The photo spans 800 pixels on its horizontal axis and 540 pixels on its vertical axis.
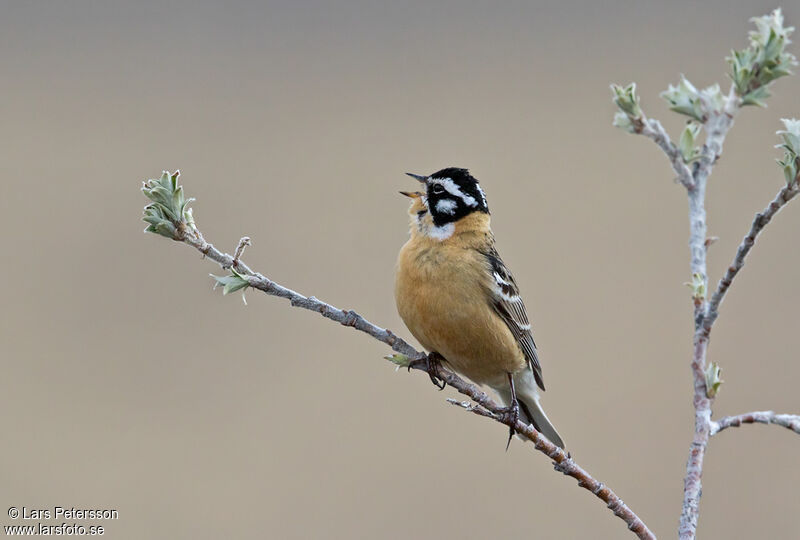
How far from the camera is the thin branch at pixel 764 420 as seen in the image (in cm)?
241

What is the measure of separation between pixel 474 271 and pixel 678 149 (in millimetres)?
→ 2378

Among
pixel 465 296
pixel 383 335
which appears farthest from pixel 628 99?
pixel 465 296

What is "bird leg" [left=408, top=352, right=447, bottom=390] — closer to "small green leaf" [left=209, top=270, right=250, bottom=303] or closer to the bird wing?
the bird wing

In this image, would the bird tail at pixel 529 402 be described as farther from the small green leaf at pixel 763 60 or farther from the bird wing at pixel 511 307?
the small green leaf at pixel 763 60

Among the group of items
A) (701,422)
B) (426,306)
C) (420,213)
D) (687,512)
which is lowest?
(687,512)

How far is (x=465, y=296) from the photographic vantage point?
480 cm

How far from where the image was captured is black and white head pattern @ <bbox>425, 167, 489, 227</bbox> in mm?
5199

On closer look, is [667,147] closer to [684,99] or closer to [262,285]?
[684,99]

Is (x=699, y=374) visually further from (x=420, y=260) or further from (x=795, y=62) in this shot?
Answer: (x=420, y=260)

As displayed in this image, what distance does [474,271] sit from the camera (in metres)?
4.98

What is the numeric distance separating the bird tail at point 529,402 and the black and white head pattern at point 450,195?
1.12 metres

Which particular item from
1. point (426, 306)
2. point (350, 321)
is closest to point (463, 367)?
point (426, 306)

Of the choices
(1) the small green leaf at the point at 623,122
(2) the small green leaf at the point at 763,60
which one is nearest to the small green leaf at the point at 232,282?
(1) the small green leaf at the point at 623,122

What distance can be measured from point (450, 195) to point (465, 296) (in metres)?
0.76
